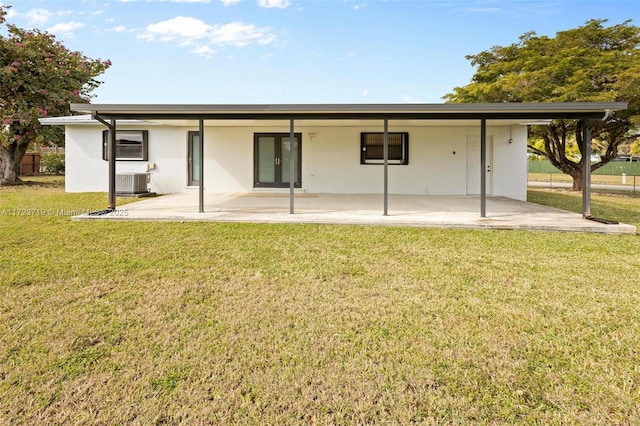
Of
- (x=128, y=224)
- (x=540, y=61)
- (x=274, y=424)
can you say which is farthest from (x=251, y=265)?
(x=540, y=61)

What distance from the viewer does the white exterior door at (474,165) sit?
1254 centimetres

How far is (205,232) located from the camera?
6.47 meters

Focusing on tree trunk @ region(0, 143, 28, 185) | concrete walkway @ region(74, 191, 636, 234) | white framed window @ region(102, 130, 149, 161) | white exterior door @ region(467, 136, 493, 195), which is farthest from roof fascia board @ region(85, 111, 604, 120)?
tree trunk @ region(0, 143, 28, 185)

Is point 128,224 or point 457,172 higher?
point 457,172

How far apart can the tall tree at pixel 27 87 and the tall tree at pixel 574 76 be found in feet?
54.9

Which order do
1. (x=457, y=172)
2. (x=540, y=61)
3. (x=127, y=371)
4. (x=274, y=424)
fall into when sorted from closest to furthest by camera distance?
(x=274, y=424) < (x=127, y=371) < (x=457, y=172) < (x=540, y=61)

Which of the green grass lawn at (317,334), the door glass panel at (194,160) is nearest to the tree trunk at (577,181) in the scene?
the green grass lawn at (317,334)

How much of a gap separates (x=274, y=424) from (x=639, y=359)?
2377 mm

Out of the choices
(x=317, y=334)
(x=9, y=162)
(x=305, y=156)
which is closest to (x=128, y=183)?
(x=305, y=156)

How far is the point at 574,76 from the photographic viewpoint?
44.8 feet

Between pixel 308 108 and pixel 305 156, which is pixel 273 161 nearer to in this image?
pixel 305 156

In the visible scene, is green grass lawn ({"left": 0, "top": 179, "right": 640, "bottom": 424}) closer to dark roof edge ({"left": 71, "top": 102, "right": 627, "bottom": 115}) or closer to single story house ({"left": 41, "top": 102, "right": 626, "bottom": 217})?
dark roof edge ({"left": 71, "top": 102, "right": 627, "bottom": 115})

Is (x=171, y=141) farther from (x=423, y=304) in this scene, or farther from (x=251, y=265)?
(x=423, y=304)

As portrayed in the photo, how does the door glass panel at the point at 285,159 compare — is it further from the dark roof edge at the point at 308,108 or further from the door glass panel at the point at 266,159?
the dark roof edge at the point at 308,108
